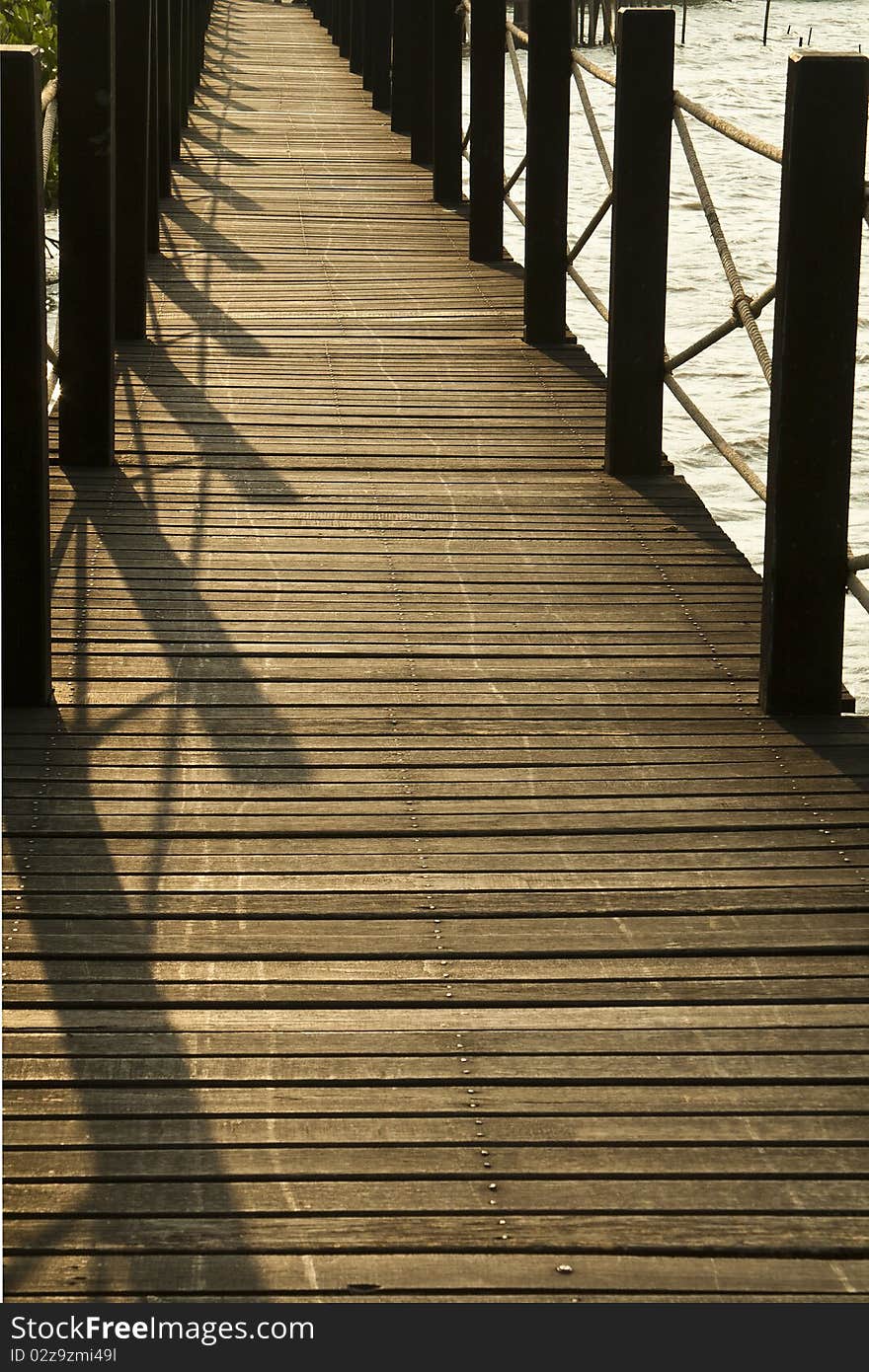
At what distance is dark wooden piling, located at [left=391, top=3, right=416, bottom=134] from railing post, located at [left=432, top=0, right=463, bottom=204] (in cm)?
135

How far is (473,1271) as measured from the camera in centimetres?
194

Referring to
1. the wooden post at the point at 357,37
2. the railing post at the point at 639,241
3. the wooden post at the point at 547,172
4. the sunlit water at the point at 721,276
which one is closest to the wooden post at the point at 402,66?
the sunlit water at the point at 721,276

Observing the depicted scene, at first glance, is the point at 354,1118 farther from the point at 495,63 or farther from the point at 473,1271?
the point at 495,63

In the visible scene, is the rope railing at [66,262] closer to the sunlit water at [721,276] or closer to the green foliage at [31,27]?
the green foliage at [31,27]

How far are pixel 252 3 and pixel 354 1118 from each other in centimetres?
2053

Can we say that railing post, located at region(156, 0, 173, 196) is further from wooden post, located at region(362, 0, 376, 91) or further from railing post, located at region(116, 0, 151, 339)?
wooden post, located at region(362, 0, 376, 91)

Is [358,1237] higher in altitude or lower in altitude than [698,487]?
higher

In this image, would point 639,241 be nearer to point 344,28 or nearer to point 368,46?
point 368,46

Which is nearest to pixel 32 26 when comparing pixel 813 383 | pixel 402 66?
pixel 402 66

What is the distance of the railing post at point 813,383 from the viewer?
307cm

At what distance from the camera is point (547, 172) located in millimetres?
5570

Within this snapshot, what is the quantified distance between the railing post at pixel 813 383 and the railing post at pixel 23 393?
126 centimetres

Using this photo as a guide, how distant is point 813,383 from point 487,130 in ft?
13.1

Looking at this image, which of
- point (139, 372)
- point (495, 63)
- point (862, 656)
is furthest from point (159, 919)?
point (862, 656)
